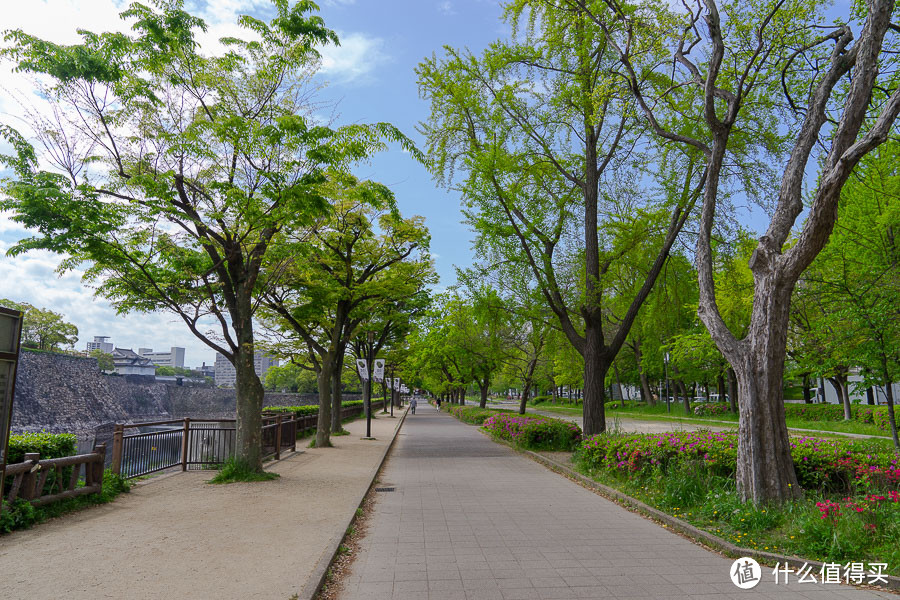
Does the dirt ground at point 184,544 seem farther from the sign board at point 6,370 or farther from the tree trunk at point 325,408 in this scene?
the tree trunk at point 325,408

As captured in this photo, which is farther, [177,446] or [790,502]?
[177,446]

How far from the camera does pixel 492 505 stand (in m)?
9.03

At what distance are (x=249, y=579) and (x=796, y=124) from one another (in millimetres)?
11680

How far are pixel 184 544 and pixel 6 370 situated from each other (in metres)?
2.52

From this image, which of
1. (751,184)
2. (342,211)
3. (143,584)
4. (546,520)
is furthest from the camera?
(342,211)

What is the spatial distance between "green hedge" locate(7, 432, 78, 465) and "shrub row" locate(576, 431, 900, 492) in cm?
895

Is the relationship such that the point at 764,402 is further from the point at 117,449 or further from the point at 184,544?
the point at 117,449

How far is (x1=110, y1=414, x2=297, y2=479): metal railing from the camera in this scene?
999cm

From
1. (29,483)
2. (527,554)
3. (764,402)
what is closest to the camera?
(527,554)

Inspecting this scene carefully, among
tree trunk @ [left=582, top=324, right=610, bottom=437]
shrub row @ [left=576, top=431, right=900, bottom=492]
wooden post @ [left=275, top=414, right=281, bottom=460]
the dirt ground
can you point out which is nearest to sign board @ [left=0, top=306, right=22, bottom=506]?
the dirt ground

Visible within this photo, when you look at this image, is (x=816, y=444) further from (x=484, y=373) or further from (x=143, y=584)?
(x=484, y=373)

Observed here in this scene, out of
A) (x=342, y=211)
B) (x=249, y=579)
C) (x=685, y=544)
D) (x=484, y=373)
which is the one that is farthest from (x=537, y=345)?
(x=249, y=579)

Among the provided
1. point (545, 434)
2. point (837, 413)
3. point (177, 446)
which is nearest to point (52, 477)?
point (177, 446)

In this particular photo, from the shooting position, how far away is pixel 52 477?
753 cm
